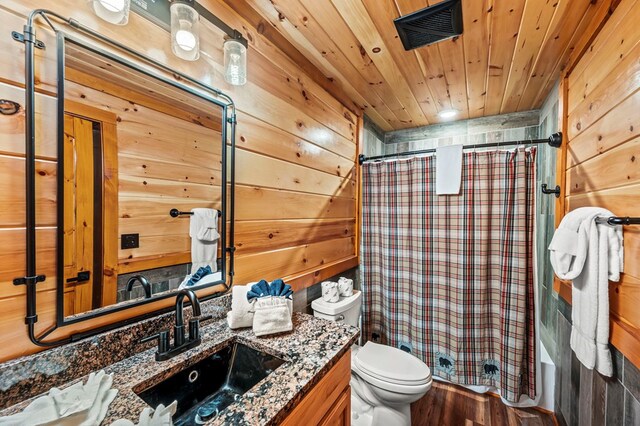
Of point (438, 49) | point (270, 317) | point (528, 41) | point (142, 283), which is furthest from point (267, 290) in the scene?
point (528, 41)

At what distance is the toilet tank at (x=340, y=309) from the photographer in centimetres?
168

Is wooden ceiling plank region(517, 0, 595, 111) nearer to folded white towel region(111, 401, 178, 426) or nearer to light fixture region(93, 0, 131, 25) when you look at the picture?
light fixture region(93, 0, 131, 25)

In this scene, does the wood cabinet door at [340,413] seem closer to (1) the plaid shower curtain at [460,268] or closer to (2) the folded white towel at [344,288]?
(2) the folded white towel at [344,288]

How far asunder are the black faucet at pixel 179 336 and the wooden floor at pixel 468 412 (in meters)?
1.62

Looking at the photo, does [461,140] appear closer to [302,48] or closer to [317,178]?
[317,178]

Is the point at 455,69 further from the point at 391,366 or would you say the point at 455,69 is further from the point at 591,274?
the point at 391,366

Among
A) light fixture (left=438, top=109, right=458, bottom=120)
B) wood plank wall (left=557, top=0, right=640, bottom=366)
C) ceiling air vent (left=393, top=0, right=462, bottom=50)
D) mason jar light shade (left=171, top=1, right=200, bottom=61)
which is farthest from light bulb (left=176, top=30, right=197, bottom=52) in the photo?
light fixture (left=438, top=109, right=458, bottom=120)

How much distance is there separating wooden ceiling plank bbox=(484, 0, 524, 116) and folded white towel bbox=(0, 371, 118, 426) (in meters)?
2.01

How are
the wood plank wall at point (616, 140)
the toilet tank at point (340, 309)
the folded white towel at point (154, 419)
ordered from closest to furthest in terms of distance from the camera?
the folded white towel at point (154, 419)
the wood plank wall at point (616, 140)
the toilet tank at point (340, 309)

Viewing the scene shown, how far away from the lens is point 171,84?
3.25 ft

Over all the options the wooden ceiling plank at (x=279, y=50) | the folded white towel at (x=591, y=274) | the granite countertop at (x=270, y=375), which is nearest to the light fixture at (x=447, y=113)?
the wooden ceiling plank at (x=279, y=50)

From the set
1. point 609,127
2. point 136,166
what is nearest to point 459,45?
point 609,127

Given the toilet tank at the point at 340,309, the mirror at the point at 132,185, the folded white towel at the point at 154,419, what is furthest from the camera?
the toilet tank at the point at 340,309

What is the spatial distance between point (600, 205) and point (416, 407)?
65.6 inches
